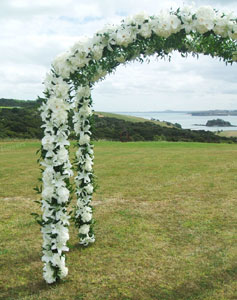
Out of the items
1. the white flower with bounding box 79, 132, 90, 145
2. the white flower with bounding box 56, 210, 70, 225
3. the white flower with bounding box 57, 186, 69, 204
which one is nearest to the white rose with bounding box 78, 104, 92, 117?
the white flower with bounding box 79, 132, 90, 145

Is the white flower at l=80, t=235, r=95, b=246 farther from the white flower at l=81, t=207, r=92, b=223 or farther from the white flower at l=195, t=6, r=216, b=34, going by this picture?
the white flower at l=195, t=6, r=216, b=34

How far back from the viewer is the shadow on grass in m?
5.29

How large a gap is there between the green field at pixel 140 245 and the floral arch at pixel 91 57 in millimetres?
767

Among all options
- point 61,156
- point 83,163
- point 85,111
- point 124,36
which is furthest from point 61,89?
point 83,163

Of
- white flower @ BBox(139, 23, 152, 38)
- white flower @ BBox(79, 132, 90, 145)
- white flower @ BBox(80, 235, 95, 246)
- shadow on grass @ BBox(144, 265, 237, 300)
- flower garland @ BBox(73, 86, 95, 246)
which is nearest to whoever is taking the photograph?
white flower @ BBox(139, 23, 152, 38)

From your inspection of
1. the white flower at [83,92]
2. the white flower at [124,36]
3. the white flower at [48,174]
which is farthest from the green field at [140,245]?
the white flower at [124,36]

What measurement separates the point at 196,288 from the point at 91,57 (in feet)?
15.1

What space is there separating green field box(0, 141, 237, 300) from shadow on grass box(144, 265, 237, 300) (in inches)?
0.7

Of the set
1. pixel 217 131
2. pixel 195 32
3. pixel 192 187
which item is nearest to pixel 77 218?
pixel 195 32

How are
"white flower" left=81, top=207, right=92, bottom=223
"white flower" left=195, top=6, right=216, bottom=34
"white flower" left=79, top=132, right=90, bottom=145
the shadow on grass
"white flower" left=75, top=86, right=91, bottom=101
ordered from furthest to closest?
"white flower" left=81, top=207, right=92, bottom=223 < "white flower" left=79, top=132, right=90, bottom=145 < "white flower" left=75, top=86, right=91, bottom=101 < the shadow on grass < "white flower" left=195, top=6, right=216, bottom=34

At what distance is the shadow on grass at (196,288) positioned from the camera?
5293 mm

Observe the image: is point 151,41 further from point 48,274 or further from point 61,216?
point 48,274

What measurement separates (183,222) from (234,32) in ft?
18.2

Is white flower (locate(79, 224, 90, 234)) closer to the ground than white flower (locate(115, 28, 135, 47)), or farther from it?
closer to the ground
